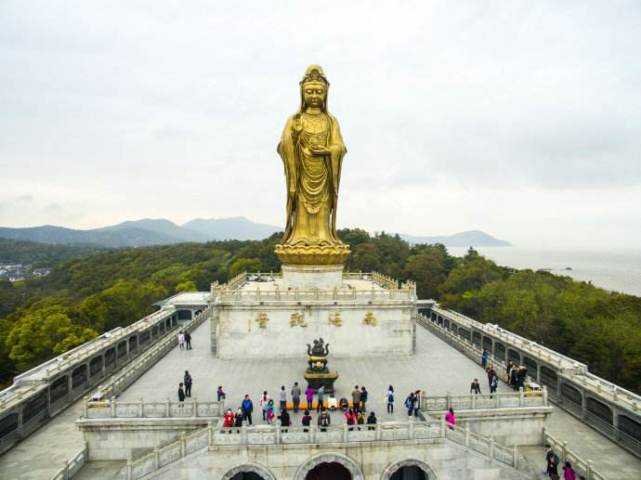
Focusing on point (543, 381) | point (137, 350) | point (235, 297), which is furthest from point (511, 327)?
point (137, 350)

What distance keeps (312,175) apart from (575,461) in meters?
18.4

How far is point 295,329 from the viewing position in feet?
78.1

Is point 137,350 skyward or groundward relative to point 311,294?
groundward

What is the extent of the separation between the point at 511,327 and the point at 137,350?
96.1ft

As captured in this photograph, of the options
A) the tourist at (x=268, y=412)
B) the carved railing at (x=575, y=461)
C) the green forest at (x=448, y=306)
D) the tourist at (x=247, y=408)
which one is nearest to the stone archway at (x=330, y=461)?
the tourist at (x=268, y=412)

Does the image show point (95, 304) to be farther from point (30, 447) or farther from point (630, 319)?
point (630, 319)

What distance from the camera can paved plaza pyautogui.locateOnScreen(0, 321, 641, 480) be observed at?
57.4ft

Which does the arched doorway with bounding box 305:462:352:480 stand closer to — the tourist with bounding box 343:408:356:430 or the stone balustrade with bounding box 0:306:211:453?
the tourist with bounding box 343:408:356:430

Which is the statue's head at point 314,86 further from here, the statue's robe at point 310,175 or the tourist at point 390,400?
the tourist at point 390,400

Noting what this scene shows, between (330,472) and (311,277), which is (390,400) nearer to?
(330,472)

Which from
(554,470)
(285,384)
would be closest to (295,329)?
(285,384)

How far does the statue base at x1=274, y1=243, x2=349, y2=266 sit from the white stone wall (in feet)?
11.3

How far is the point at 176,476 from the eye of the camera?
47.0ft

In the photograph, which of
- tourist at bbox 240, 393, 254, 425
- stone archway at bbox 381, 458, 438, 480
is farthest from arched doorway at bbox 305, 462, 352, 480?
tourist at bbox 240, 393, 254, 425
